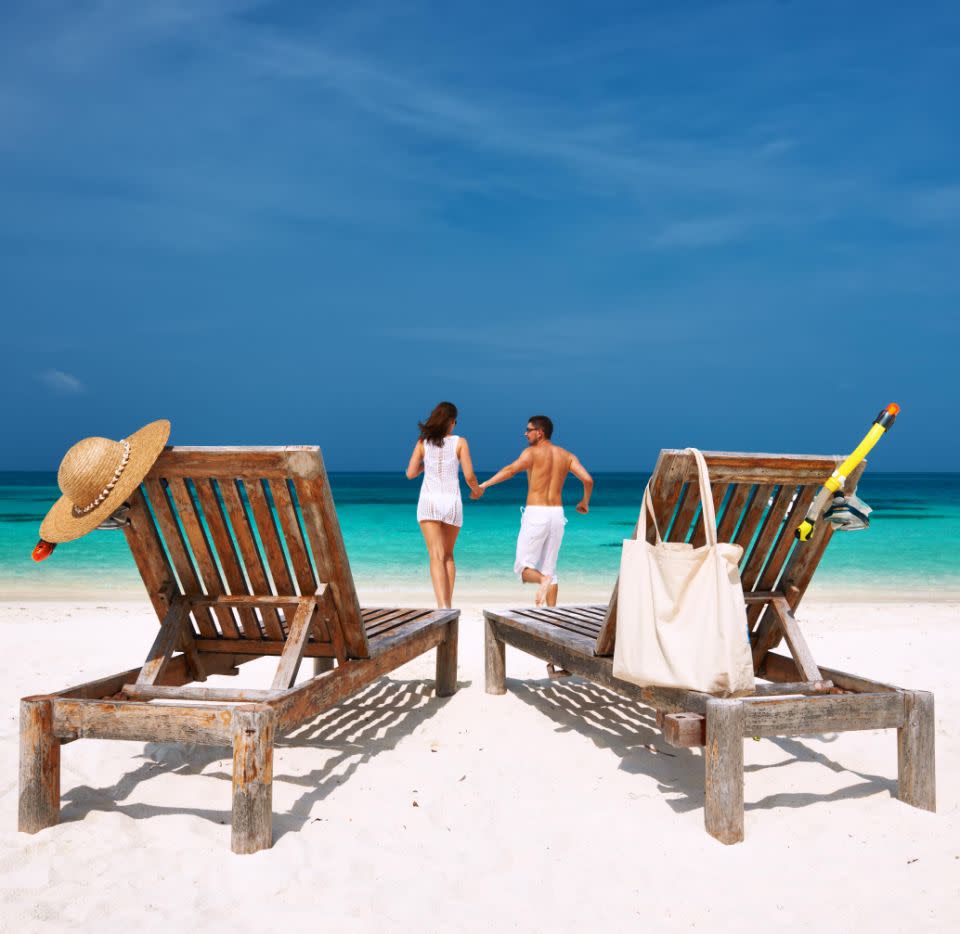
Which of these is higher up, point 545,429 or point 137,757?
point 545,429

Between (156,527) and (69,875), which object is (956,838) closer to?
(69,875)

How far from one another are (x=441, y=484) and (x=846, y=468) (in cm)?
400

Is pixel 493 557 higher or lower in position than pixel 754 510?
lower

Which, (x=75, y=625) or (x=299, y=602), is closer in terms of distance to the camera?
(x=299, y=602)

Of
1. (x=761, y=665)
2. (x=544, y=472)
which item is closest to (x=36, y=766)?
(x=761, y=665)

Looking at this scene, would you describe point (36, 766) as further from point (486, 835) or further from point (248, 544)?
point (486, 835)

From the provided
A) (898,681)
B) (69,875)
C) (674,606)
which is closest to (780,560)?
(674,606)

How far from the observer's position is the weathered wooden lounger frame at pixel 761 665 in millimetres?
2988

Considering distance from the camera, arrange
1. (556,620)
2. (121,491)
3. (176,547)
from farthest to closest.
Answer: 1. (556,620)
2. (176,547)
3. (121,491)

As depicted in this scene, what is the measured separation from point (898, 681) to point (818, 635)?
5.86 feet

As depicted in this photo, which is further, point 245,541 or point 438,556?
point 438,556

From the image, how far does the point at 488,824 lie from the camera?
3.19m

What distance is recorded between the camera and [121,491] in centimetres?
324

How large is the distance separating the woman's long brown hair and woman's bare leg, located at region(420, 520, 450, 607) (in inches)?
26.0
